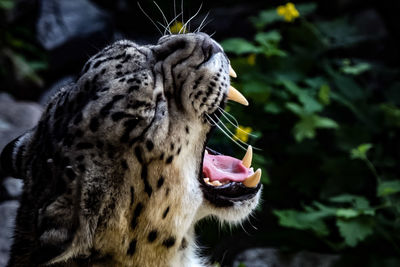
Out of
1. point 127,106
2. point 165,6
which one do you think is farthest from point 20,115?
point 127,106

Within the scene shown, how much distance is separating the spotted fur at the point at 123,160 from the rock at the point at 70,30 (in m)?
6.70

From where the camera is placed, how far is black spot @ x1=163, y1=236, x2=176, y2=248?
334 centimetres

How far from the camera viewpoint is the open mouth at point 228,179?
3629 millimetres

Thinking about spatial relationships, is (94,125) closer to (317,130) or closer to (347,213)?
(347,213)

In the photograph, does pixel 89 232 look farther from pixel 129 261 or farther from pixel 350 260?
pixel 350 260

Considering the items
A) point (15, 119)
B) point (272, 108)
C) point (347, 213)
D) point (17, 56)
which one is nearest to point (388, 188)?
point (347, 213)

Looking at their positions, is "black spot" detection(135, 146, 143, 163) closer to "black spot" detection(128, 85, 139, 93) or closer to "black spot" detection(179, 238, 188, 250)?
"black spot" detection(128, 85, 139, 93)

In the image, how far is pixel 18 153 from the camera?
11.7ft

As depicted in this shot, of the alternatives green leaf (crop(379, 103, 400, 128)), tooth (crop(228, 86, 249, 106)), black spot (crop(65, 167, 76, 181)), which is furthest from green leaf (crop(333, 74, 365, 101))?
black spot (crop(65, 167, 76, 181))

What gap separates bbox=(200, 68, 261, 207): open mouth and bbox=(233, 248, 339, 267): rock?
1.98m

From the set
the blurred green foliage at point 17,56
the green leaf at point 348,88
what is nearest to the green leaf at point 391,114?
the green leaf at point 348,88

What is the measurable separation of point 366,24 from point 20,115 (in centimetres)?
455

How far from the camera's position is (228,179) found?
3732mm

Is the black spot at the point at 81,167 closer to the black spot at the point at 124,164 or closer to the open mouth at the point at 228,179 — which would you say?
the black spot at the point at 124,164
